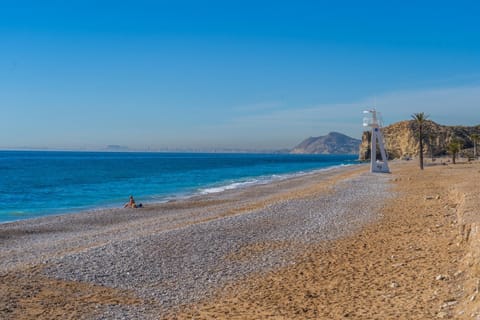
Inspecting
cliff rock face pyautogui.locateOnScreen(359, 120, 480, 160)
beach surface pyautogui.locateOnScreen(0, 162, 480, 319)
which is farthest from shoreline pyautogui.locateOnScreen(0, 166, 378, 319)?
cliff rock face pyautogui.locateOnScreen(359, 120, 480, 160)

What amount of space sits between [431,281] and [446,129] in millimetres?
127674

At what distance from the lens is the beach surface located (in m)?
9.28

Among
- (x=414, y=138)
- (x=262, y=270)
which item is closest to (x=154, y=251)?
(x=262, y=270)

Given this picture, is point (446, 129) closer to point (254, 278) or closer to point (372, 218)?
point (372, 218)

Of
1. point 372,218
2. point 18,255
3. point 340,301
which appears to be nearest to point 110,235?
point 18,255

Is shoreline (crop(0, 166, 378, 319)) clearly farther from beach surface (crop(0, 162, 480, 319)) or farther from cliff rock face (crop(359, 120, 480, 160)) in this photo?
cliff rock face (crop(359, 120, 480, 160))

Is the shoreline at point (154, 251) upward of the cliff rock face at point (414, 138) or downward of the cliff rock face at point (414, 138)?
downward

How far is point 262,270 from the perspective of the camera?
40.3ft

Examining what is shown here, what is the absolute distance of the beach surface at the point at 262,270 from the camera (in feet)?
30.4

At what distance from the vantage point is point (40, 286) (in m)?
11.2

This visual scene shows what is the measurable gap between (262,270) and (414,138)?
4800 inches

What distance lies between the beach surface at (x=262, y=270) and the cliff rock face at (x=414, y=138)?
99309 mm

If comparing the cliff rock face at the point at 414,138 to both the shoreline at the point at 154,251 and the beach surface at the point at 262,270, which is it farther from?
the beach surface at the point at 262,270

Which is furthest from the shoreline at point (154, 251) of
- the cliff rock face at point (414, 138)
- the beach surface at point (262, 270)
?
the cliff rock face at point (414, 138)
